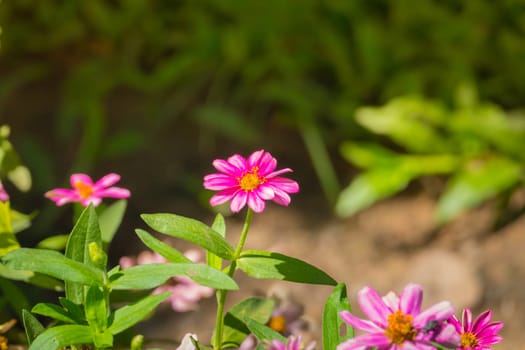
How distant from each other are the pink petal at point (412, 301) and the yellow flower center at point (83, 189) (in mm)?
300

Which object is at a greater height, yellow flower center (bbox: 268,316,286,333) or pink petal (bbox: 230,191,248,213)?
pink petal (bbox: 230,191,248,213)

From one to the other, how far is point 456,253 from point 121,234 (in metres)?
0.76

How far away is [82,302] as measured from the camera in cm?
65

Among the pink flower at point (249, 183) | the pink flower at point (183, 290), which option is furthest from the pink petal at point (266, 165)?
the pink flower at point (183, 290)

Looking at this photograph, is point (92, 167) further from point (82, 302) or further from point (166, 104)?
point (82, 302)

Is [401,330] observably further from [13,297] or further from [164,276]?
[13,297]

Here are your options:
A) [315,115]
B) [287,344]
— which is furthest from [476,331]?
[315,115]

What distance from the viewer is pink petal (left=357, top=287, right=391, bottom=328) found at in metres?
0.55

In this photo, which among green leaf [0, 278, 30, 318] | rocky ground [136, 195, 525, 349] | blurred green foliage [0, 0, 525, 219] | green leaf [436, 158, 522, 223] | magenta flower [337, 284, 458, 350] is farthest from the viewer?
blurred green foliage [0, 0, 525, 219]

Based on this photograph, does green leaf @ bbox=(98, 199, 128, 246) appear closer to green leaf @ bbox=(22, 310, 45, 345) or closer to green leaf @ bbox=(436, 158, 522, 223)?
green leaf @ bbox=(22, 310, 45, 345)

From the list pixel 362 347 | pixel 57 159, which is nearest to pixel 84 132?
pixel 57 159

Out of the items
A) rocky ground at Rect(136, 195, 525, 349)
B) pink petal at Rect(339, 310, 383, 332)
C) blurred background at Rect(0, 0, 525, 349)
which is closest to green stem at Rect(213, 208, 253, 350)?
pink petal at Rect(339, 310, 383, 332)

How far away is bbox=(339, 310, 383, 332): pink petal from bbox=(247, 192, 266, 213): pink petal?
9 centimetres

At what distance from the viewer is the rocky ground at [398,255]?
5.82 feet
